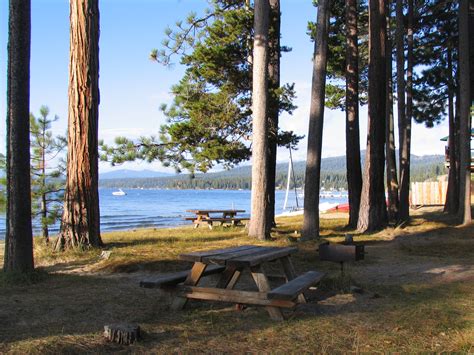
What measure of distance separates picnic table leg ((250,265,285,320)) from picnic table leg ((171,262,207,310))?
1.82 ft

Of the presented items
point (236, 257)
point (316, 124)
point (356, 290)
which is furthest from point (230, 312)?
point (316, 124)

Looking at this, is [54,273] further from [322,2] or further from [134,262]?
[322,2]

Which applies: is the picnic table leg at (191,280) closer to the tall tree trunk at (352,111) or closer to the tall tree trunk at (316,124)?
the tall tree trunk at (316,124)

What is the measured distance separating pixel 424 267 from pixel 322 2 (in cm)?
724

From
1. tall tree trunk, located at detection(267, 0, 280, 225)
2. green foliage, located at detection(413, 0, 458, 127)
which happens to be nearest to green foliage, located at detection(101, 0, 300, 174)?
tall tree trunk, located at detection(267, 0, 280, 225)

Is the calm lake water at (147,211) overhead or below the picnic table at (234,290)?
below

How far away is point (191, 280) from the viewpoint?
17.6 feet

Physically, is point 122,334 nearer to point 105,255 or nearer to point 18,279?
point 18,279

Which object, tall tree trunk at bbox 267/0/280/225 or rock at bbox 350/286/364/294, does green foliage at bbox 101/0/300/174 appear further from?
rock at bbox 350/286/364/294

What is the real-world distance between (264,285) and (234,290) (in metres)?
0.31

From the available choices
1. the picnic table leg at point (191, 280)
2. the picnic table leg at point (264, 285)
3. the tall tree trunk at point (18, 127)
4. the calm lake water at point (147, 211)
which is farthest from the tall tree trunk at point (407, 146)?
the tall tree trunk at point (18, 127)

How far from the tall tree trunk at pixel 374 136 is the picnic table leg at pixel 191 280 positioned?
997 cm

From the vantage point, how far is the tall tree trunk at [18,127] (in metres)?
6.81

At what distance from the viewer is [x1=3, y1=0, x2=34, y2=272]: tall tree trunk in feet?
22.3
